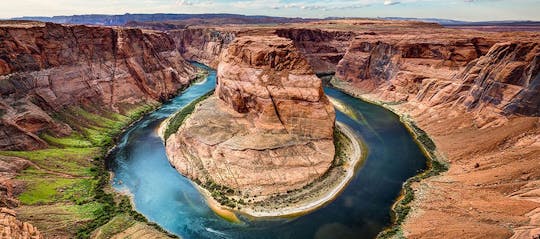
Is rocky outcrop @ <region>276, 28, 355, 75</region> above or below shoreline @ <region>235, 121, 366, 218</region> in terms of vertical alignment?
above

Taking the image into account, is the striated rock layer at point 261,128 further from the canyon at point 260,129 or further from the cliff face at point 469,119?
the cliff face at point 469,119

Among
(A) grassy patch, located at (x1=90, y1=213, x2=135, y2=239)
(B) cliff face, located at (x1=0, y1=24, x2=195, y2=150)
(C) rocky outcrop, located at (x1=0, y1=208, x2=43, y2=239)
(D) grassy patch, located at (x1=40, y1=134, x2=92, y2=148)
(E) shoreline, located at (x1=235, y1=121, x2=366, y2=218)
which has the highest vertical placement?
(B) cliff face, located at (x1=0, y1=24, x2=195, y2=150)

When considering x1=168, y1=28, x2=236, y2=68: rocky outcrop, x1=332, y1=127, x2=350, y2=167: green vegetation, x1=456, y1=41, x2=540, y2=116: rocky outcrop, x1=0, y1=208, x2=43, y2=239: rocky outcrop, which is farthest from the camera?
x1=168, y1=28, x2=236, y2=68: rocky outcrop

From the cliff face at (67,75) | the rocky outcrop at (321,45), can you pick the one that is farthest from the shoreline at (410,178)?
the rocky outcrop at (321,45)

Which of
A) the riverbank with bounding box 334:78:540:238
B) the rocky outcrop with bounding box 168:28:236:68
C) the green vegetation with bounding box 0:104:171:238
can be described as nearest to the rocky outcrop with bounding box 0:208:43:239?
the green vegetation with bounding box 0:104:171:238

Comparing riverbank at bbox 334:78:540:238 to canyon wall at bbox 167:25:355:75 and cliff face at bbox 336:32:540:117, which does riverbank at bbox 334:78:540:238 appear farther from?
canyon wall at bbox 167:25:355:75

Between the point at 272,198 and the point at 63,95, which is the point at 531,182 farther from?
the point at 63,95

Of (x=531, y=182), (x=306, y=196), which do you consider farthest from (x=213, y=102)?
(x=531, y=182)
